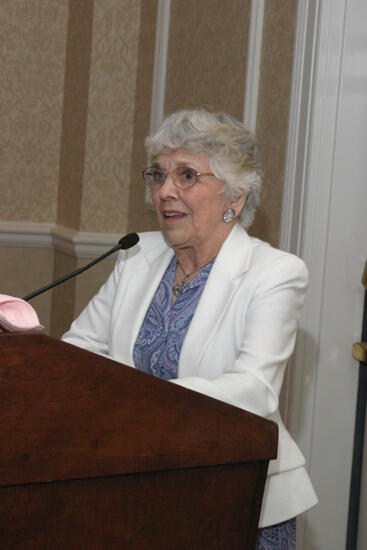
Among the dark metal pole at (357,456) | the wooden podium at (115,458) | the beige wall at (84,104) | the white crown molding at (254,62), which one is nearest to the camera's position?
the wooden podium at (115,458)

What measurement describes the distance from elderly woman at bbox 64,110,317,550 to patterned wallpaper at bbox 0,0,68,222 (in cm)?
220

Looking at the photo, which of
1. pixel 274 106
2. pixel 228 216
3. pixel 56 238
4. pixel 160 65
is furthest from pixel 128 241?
pixel 56 238

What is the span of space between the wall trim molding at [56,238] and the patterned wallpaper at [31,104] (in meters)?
0.06

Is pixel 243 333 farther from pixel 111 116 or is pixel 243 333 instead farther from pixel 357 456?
pixel 111 116

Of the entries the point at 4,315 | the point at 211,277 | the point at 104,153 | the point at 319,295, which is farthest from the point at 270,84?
the point at 4,315

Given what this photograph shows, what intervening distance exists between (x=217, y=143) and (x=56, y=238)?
235cm

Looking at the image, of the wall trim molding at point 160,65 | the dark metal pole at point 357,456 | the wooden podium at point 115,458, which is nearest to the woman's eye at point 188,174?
the dark metal pole at point 357,456

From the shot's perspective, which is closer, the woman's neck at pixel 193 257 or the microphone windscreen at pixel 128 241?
the microphone windscreen at pixel 128 241

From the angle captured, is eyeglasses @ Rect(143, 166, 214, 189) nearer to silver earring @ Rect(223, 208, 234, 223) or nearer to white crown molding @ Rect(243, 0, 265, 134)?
silver earring @ Rect(223, 208, 234, 223)

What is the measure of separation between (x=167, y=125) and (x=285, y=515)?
3.17 ft

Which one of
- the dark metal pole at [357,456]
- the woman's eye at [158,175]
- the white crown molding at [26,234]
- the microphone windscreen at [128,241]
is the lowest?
the dark metal pole at [357,456]

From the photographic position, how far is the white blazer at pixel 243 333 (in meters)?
1.91

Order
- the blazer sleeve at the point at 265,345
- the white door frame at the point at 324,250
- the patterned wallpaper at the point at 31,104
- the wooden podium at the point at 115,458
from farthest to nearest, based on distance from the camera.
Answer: the patterned wallpaper at the point at 31,104, the white door frame at the point at 324,250, the blazer sleeve at the point at 265,345, the wooden podium at the point at 115,458

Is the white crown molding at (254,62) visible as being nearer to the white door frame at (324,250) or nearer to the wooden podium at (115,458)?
the white door frame at (324,250)
